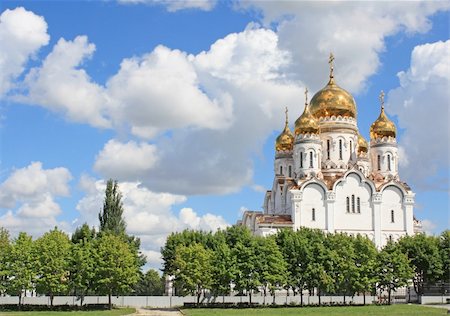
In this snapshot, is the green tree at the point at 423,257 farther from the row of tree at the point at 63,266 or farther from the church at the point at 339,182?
the row of tree at the point at 63,266

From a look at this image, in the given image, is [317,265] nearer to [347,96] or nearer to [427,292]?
[427,292]

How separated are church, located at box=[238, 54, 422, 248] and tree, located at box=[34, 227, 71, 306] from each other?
73.6 ft

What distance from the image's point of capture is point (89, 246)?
53.1 meters

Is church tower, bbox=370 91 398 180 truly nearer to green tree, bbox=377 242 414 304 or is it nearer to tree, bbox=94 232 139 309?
green tree, bbox=377 242 414 304

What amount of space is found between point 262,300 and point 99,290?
577 inches

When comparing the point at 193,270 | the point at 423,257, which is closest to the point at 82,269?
the point at 193,270

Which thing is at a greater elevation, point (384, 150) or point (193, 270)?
point (384, 150)

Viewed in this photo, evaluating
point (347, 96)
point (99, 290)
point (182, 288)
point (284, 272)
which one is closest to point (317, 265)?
point (284, 272)

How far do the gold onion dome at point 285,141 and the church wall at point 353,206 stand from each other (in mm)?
10010

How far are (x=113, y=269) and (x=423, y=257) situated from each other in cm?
2696

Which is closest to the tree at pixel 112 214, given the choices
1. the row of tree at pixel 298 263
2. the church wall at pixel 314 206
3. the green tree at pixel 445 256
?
the row of tree at pixel 298 263

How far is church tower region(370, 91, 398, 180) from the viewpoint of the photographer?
75125 millimetres

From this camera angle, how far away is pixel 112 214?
63.0 m

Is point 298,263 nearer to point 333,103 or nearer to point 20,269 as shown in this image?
point 20,269
